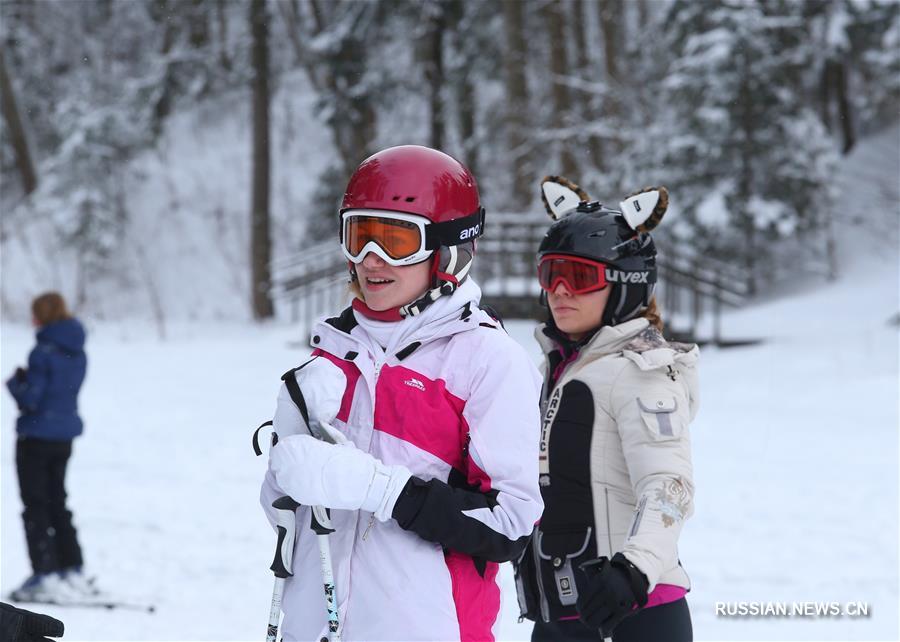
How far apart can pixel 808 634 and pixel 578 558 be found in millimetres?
3223

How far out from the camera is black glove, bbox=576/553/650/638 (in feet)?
8.05

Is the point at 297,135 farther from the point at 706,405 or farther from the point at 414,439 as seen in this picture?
the point at 414,439

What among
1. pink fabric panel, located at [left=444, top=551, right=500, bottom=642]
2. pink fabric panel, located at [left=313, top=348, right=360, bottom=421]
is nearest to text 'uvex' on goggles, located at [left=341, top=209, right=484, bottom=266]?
pink fabric panel, located at [left=313, top=348, right=360, bottom=421]

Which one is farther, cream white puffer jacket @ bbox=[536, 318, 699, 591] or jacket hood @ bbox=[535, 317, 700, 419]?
jacket hood @ bbox=[535, 317, 700, 419]

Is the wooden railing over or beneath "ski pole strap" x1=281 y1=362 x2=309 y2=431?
beneath

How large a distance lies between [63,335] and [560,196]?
14.3 feet

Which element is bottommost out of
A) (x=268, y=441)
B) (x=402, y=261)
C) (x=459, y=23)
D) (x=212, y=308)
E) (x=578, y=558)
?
(x=212, y=308)

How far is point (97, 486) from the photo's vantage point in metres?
9.05

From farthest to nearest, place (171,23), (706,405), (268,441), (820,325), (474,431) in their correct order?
(171,23) < (820,325) < (706,405) < (268,441) < (474,431)

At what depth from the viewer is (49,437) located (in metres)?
6.52

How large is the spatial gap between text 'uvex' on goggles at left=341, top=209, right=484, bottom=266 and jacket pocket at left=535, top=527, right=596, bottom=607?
1.04 m

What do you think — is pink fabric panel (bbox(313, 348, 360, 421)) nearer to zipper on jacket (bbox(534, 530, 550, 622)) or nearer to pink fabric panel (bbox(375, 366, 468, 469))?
pink fabric panel (bbox(375, 366, 468, 469))

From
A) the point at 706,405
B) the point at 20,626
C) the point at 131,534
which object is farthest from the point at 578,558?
the point at 706,405

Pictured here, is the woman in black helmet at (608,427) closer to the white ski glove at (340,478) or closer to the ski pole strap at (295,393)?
the white ski glove at (340,478)
